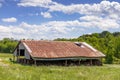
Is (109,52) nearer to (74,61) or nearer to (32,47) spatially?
(74,61)

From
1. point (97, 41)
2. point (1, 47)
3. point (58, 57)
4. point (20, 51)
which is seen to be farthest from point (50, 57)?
point (1, 47)

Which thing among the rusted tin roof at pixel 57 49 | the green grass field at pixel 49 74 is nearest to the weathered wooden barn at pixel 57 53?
the rusted tin roof at pixel 57 49

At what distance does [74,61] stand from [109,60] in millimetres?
15649

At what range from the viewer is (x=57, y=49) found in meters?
55.4

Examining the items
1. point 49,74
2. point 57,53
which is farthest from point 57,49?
point 49,74

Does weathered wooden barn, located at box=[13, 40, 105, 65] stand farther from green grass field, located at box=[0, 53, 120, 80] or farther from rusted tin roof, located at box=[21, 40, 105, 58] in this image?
green grass field, located at box=[0, 53, 120, 80]

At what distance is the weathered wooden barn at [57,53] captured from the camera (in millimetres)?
52278

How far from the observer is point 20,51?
60.5m

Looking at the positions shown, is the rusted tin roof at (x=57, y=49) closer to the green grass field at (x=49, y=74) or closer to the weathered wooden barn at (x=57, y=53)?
the weathered wooden barn at (x=57, y=53)

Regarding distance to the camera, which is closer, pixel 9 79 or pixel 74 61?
pixel 9 79

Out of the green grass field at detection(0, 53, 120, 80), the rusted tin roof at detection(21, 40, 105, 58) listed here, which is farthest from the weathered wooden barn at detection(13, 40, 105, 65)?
the green grass field at detection(0, 53, 120, 80)

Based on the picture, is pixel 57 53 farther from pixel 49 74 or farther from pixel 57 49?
pixel 49 74

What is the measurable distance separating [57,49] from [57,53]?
5.85 ft

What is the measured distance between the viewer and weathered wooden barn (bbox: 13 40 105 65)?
52278 millimetres
